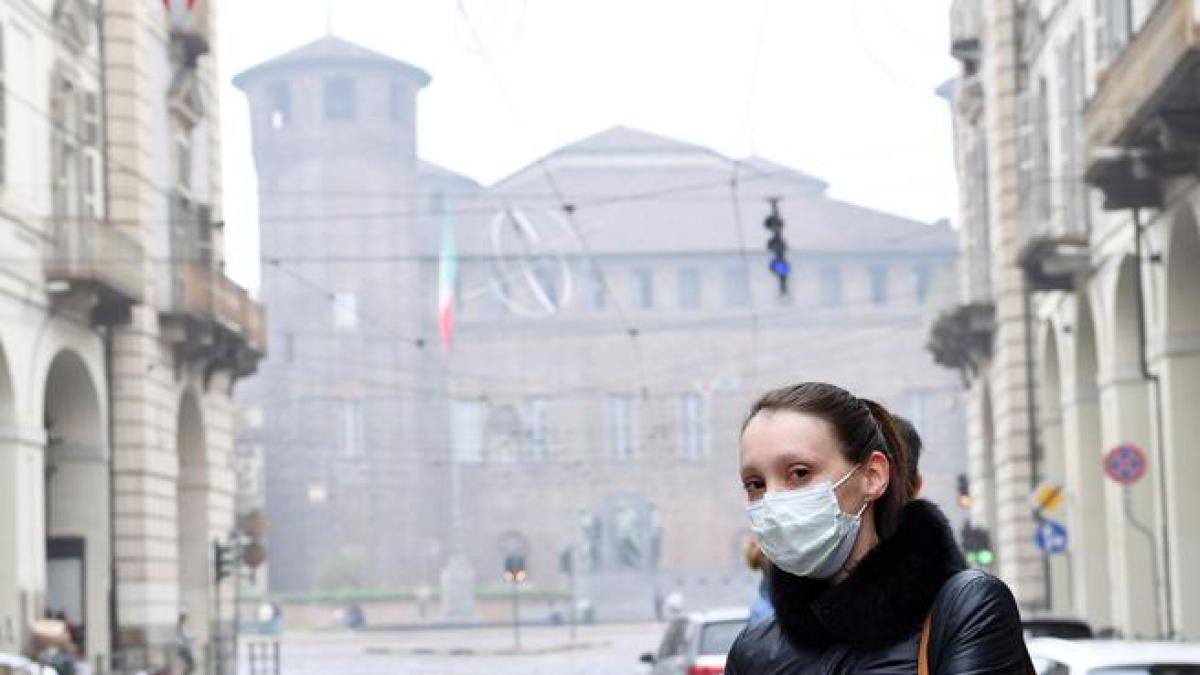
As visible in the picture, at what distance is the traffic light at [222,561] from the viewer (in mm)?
42312

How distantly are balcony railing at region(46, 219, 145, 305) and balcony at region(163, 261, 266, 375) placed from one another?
175 inches

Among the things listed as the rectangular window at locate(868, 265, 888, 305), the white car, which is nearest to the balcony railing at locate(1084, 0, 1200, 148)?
the white car

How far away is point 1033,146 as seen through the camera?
130 ft

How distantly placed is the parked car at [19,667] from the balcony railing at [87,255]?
821 centimetres

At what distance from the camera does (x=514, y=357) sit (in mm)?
115500

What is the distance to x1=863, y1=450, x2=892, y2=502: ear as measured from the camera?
373 centimetres

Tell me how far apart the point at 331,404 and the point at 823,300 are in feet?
71.6

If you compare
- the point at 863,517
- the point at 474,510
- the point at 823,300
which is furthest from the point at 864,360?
the point at 863,517

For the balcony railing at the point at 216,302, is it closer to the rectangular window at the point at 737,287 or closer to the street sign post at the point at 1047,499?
the street sign post at the point at 1047,499

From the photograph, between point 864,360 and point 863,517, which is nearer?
point 863,517

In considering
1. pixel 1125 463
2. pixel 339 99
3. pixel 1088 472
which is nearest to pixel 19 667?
pixel 1125 463

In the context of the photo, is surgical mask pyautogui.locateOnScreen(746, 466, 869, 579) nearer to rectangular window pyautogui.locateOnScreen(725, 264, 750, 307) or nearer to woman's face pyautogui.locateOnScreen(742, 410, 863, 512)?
woman's face pyautogui.locateOnScreen(742, 410, 863, 512)

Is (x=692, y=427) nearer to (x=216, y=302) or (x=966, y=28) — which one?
(x=966, y=28)

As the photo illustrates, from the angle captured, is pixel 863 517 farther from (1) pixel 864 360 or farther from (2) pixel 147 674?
(1) pixel 864 360
